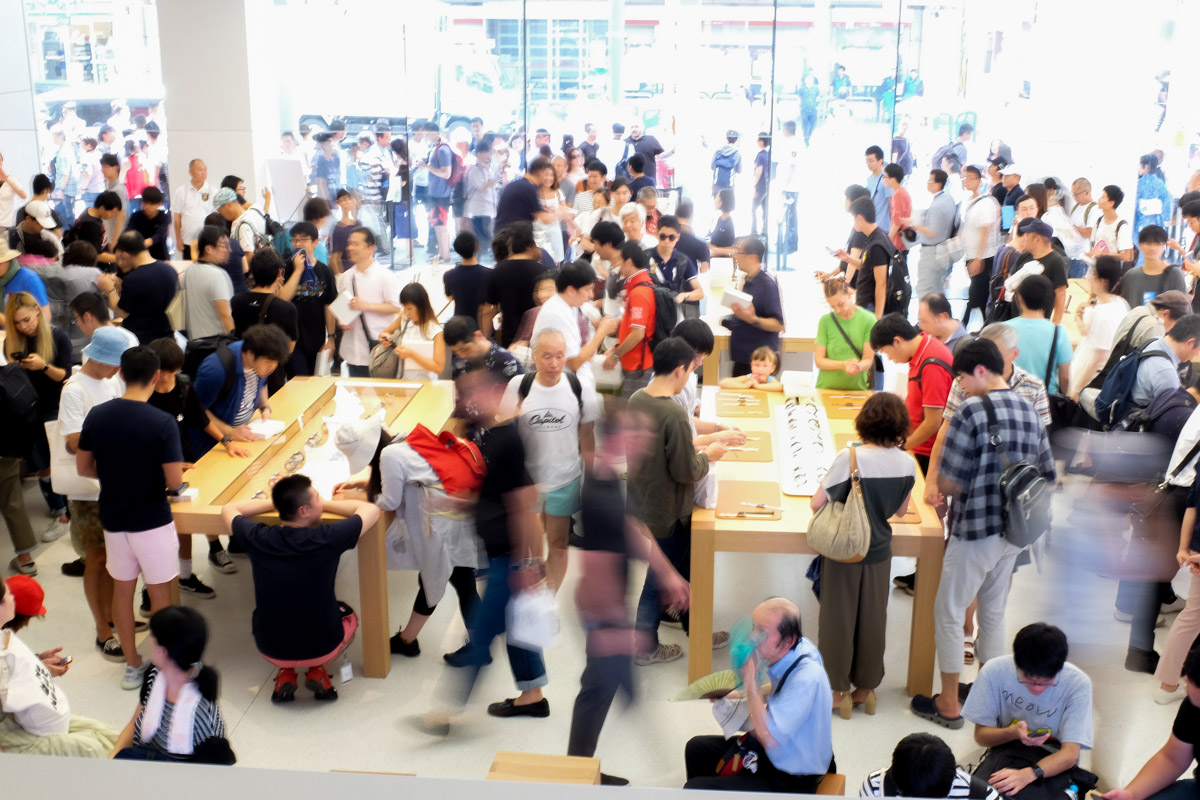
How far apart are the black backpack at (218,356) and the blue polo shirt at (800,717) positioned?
122 inches

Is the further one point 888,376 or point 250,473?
point 888,376

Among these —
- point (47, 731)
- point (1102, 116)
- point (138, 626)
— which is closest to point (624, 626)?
point (47, 731)

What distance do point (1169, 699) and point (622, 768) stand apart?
2.27m

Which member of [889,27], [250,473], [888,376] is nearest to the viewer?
[250,473]

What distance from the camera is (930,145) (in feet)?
42.7

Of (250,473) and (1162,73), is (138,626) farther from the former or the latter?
(1162,73)

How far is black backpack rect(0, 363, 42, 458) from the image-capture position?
17.6ft

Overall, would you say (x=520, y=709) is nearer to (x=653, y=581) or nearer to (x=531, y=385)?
(x=653, y=581)

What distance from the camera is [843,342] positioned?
5.96 m

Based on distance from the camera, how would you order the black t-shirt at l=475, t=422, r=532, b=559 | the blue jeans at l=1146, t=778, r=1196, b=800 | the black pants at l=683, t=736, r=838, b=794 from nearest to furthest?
the blue jeans at l=1146, t=778, r=1196, b=800, the black pants at l=683, t=736, r=838, b=794, the black t-shirt at l=475, t=422, r=532, b=559

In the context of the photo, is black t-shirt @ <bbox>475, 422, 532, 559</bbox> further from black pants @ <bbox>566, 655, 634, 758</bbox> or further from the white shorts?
the white shorts

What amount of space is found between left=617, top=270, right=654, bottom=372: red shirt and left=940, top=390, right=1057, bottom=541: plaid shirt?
2.32m

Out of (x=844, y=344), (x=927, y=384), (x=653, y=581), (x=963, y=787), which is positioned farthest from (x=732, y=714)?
(x=844, y=344)

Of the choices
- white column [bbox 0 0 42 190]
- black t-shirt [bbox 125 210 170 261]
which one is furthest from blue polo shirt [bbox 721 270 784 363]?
white column [bbox 0 0 42 190]
